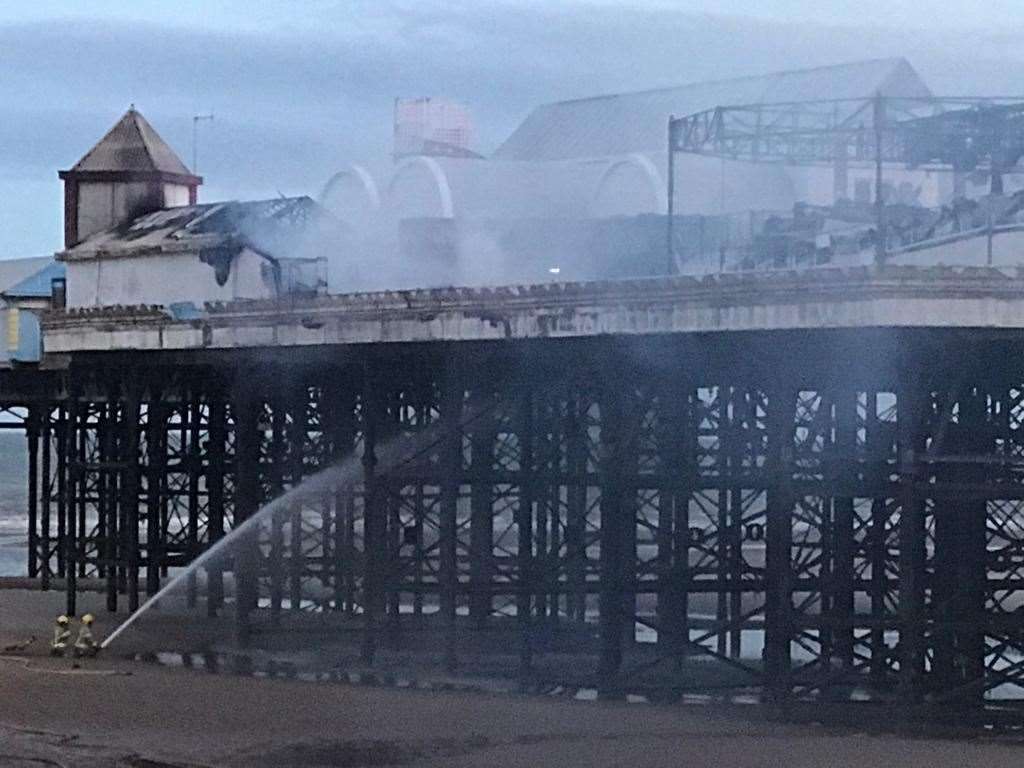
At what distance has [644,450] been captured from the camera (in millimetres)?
28453

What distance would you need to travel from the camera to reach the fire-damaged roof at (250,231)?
117 feet

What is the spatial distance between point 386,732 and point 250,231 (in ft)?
49.0

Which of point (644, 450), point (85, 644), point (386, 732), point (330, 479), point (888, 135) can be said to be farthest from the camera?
point (330, 479)

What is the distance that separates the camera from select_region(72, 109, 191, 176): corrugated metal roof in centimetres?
4272

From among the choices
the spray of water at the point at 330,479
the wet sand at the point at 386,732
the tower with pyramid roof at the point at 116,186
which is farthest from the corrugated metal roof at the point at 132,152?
the wet sand at the point at 386,732

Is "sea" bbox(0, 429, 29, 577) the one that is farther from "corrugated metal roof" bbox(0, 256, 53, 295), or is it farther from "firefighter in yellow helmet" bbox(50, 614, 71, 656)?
"firefighter in yellow helmet" bbox(50, 614, 71, 656)

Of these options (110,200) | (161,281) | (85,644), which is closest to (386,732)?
(85,644)

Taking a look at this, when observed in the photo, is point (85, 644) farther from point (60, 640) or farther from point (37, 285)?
point (37, 285)

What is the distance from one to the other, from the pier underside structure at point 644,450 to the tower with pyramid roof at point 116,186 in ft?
19.0

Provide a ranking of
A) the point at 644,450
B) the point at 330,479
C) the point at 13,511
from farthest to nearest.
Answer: the point at 13,511
the point at 330,479
the point at 644,450

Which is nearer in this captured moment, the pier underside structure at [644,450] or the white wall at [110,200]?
the pier underside structure at [644,450]

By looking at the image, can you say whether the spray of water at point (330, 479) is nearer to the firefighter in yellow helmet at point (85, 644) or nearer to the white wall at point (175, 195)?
the firefighter in yellow helmet at point (85, 644)

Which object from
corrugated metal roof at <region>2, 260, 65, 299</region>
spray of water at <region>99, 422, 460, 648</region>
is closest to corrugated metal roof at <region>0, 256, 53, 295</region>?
corrugated metal roof at <region>2, 260, 65, 299</region>

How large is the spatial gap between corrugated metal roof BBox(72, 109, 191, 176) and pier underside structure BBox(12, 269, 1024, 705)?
675cm
